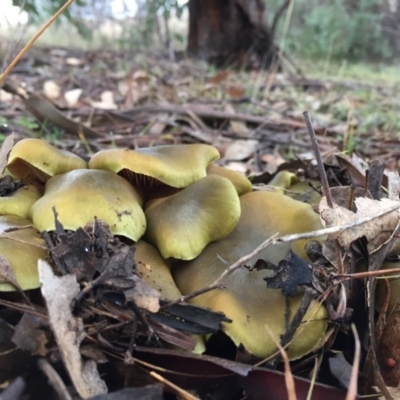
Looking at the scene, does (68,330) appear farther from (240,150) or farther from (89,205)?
(240,150)

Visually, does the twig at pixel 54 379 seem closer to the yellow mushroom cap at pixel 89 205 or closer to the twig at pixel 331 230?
the yellow mushroom cap at pixel 89 205

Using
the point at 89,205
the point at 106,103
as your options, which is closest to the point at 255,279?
the point at 89,205

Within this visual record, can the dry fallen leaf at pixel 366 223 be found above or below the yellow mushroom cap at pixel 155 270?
above

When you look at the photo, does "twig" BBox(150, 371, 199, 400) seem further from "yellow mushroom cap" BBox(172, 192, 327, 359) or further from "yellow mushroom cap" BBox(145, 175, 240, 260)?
"yellow mushroom cap" BBox(145, 175, 240, 260)

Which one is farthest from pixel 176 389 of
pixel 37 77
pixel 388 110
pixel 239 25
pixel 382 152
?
pixel 239 25

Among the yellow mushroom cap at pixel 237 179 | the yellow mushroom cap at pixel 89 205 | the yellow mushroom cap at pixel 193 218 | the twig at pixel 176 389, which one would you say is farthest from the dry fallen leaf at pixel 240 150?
the twig at pixel 176 389

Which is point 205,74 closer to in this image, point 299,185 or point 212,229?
point 299,185

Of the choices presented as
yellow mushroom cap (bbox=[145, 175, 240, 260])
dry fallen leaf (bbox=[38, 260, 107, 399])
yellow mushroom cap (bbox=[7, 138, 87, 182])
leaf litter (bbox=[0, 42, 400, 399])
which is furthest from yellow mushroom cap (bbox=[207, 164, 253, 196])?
dry fallen leaf (bbox=[38, 260, 107, 399])
